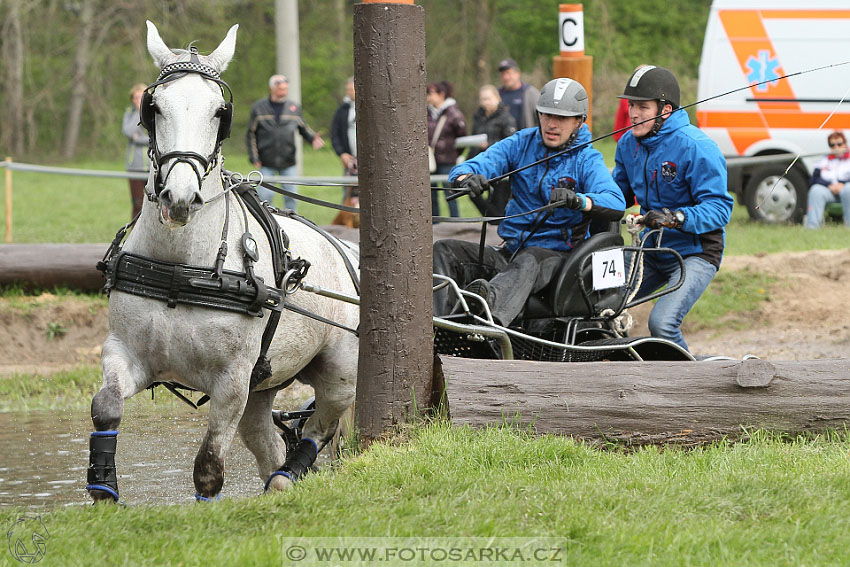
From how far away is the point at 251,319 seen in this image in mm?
4914

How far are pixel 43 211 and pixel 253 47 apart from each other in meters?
20.6

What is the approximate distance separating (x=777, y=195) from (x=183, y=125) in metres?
11.5

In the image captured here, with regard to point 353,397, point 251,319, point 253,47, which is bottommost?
point 353,397

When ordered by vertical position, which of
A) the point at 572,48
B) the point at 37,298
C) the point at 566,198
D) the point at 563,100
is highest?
the point at 572,48

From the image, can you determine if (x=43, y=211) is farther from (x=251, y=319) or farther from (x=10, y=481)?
(x=251, y=319)

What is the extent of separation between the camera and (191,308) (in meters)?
4.75

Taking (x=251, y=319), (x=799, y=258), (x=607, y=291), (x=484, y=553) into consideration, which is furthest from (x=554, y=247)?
(x=799, y=258)

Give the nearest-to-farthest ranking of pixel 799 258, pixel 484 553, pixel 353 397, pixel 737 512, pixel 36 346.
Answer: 1. pixel 484 553
2. pixel 737 512
3. pixel 353 397
4. pixel 36 346
5. pixel 799 258

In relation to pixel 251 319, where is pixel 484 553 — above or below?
below

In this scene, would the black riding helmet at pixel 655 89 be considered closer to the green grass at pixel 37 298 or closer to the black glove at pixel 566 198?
the black glove at pixel 566 198

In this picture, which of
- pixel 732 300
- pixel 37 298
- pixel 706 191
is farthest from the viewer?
pixel 732 300

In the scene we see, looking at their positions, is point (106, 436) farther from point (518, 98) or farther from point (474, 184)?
point (518, 98)

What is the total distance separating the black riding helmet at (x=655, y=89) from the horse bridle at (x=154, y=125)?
2353mm

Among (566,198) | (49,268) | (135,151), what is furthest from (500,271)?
(135,151)
